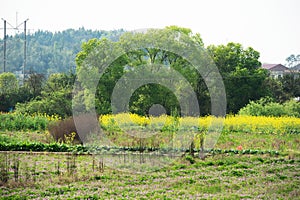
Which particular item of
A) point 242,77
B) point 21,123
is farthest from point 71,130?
point 242,77

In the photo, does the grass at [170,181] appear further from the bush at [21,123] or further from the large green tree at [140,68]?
the large green tree at [140,68]

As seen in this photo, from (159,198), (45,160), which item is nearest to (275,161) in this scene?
(159,198)

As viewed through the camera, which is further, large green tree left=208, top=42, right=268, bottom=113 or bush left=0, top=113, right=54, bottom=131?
large green tree left=208, top=42, right=268, bottom=113

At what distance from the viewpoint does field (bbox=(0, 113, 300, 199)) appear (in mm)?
6660

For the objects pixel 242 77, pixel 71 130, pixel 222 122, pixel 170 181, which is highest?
pixel 242 77

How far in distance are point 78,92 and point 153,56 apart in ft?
13.7

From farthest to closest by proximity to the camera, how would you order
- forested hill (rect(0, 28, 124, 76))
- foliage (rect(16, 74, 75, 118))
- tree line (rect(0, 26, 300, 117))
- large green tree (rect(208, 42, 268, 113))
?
forested hill (rect(0, 28, 124, 76)), large green tree (rect(208, 42, 268, 113)), foliage (rect(16, 74, 75, 118)), tree line (rect(0, 26, 300, 117))

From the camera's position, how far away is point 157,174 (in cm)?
796

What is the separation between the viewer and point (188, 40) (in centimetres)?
2120

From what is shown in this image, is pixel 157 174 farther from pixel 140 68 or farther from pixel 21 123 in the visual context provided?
pixel 140 68

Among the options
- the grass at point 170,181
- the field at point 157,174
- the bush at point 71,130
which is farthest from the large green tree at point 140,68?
the grass at point 170,181

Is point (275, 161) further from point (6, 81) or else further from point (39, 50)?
point (39, 50)

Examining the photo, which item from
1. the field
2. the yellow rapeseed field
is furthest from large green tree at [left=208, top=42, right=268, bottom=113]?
the field

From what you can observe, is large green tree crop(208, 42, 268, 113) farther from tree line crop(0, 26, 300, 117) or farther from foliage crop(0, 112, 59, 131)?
foliage crop(0, 112, 59, 131)
